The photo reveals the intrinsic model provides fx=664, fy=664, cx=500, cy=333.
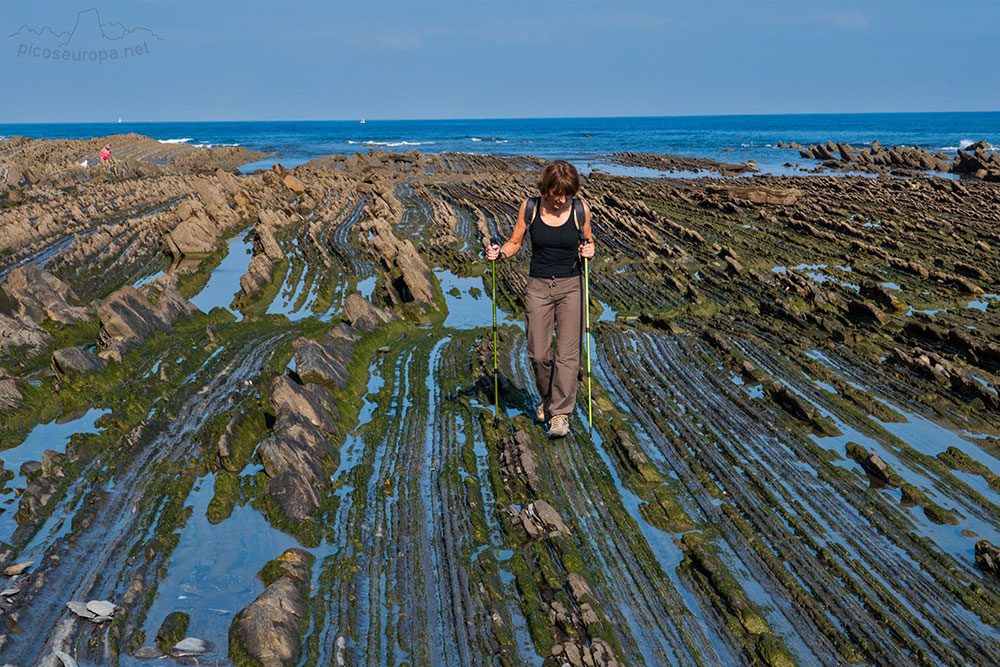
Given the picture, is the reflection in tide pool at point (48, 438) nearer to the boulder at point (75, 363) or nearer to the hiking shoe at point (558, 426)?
the boulder at point (75, 363)

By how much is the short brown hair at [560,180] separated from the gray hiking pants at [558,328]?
0.87m

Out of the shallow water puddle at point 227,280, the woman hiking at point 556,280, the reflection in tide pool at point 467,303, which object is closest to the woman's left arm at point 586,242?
the woman hiking at point 556,280

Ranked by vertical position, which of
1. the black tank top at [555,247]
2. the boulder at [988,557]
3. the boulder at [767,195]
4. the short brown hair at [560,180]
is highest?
the short brown hair at [560,180]

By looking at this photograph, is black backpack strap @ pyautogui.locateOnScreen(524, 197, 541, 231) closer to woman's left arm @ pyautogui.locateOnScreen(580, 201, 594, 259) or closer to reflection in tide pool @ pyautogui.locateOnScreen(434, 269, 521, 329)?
woman's left arm @ pyautogui.locateOnScreen(580, 201, 594, 259)

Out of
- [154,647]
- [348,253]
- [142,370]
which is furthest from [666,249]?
[154,647]

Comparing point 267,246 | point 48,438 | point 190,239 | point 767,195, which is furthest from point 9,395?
point 767,195

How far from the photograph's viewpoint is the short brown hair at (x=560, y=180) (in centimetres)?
599

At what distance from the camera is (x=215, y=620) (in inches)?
159

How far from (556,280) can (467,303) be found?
6.88 meters

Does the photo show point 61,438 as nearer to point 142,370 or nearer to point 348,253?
point 142,370

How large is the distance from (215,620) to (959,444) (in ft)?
23.1

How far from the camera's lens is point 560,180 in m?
5.99

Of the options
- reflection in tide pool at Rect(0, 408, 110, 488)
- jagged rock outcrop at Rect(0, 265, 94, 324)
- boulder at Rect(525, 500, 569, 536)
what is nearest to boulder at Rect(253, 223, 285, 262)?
jagged rock outcrop at Rect(0, 265, 94, 324)

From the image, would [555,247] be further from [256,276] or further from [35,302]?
[256,276]
